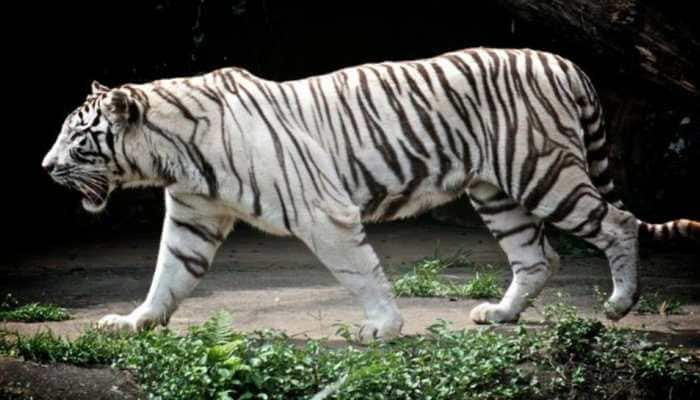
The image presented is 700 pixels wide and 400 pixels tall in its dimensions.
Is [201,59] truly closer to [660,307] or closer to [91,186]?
[91,186]

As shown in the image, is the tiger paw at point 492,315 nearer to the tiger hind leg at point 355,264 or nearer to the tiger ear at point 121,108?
the tiger hind leg at point 355,264

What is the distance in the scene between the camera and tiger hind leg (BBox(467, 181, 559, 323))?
22.0 feet

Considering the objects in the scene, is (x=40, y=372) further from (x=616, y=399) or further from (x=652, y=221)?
(x=652, y=221)

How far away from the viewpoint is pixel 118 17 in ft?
36.8

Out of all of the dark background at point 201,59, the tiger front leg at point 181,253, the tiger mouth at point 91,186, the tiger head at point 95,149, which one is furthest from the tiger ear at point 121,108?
the dark background at point 201,59

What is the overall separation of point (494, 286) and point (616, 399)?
7.23ft

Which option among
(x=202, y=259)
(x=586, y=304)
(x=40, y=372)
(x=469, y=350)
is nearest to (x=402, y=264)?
(x=586, y=304)

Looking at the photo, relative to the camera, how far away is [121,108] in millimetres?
6176

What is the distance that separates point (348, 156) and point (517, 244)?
49.7 inches

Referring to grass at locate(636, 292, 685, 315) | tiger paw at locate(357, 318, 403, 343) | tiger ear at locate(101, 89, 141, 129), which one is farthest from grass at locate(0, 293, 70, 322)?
grass at locate(636, 292, 685, 315)

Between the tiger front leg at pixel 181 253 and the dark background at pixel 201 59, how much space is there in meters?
4.54

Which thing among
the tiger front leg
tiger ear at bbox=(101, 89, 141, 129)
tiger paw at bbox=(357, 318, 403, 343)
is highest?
tiger ear at bbox=(101, 89, 141, 129)

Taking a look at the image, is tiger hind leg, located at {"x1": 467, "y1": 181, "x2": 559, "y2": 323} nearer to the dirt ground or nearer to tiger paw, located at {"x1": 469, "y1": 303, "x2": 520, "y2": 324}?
tiger paw, located at {"x1": 469, "y1": 303, "x2": 520, "y2": 324}

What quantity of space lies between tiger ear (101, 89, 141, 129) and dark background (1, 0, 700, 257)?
15.3 feet
